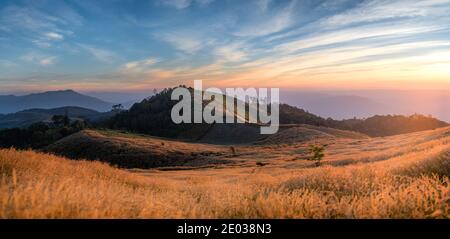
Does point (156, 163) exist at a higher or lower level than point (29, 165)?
lower

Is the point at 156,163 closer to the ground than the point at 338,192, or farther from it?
closer to the ground

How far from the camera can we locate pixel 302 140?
119 m

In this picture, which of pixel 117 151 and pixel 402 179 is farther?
pixel 117 151

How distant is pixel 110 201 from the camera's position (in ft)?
22.2
